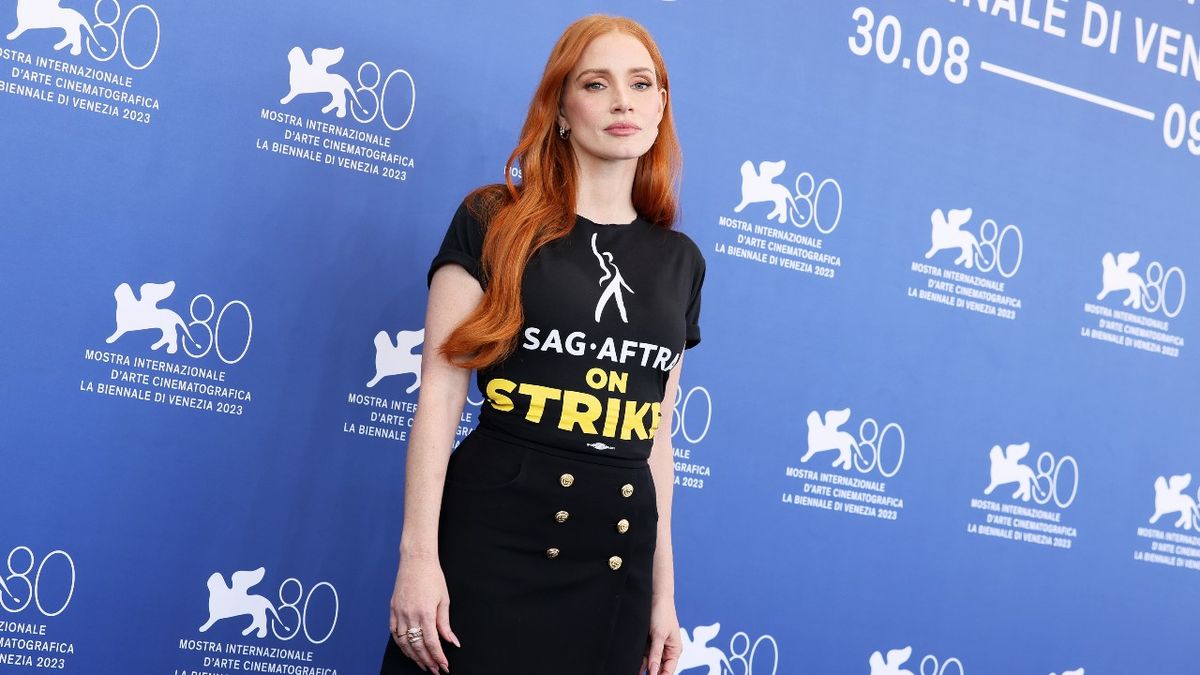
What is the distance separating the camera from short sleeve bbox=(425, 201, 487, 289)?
202cm

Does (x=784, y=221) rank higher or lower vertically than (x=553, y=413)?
higher

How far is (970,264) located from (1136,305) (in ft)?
2.04

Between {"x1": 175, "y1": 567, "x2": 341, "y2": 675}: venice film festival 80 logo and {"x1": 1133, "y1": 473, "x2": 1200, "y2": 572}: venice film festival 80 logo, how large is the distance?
238 centimetres

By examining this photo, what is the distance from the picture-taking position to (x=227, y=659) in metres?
2.62

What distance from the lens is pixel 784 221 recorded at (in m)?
3.22

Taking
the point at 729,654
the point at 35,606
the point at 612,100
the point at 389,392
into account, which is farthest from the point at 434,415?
the point at 729,654

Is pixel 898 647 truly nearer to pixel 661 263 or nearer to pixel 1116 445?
pixel 1116 445

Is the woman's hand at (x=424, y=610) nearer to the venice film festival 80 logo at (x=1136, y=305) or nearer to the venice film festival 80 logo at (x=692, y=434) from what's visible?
the venice film festival 80 logo at (x=692, y=434)

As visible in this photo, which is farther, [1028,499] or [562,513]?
[1028,499]

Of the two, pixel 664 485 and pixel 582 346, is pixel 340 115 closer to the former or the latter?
pixel 582 346

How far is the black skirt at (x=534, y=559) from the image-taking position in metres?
1.95

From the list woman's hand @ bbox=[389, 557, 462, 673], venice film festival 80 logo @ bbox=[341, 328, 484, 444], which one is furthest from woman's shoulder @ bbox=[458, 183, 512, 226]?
venice film festival 80 logo @ bbox=[341, 328, 484, 444]

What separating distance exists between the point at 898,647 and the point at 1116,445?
0.93m

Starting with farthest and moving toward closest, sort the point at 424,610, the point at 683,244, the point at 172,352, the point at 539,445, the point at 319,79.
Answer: the point at 319,79
the point at 172,352
the point at 683,244
the point at 539,445
the point at 424,610
